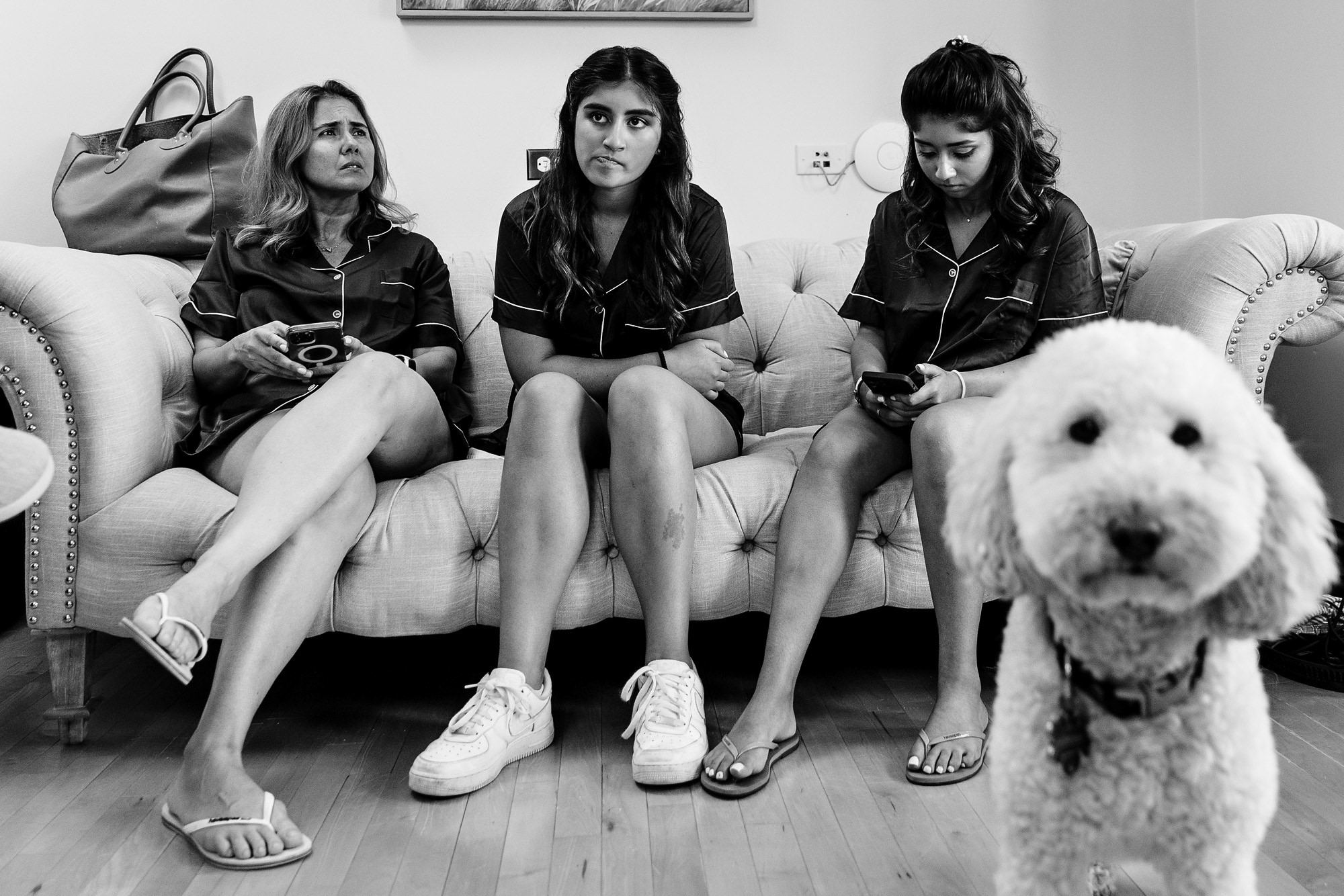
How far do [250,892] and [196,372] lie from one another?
0.93 metres

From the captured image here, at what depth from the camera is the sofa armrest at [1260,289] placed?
1551mm

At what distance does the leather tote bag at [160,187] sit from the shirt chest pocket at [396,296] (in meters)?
0.53

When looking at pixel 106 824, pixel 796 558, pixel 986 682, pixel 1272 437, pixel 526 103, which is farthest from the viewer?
pixel 526 103

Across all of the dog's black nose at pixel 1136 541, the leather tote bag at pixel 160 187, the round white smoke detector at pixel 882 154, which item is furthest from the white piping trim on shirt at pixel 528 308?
the dog's black nose at pixel 1136 541

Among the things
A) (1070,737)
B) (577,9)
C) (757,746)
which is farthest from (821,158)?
(1070,737)

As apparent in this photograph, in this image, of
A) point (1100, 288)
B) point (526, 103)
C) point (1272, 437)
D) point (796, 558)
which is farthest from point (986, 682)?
point (526, 103)

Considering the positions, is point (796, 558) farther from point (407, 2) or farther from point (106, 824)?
point (407, 2)

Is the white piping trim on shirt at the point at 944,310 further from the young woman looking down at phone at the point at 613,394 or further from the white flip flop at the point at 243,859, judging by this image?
the white flip flop at the point at 243,859

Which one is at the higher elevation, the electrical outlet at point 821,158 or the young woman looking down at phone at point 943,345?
the electrical outlet at point 821,158

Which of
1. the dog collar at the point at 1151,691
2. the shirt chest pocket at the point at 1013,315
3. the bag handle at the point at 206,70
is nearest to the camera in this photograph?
the dog collar at the point at 1151,691

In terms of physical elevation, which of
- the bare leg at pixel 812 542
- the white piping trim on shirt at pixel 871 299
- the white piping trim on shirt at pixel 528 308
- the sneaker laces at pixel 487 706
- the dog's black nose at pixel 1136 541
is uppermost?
the white piping trim on shirt at pixel 528 308

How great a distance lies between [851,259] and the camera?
2.22 metres

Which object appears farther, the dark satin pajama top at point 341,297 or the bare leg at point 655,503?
the dark satin pajama top at point 341,297

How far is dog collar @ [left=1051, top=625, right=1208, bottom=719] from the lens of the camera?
2.52 feet
